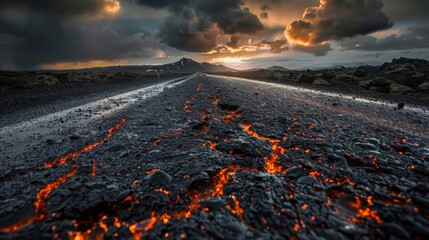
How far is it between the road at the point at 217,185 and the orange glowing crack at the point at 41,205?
0.01m

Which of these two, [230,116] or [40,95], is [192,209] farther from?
[40,95]

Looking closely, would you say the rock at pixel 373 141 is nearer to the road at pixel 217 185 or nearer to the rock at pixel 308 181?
the road at pixel 217 185

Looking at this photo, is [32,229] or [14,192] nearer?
[32,229]

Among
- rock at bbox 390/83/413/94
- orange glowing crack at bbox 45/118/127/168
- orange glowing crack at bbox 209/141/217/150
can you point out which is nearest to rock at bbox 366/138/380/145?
orange glowing crack at bbox 209/141/217/150

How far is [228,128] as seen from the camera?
15.1ft

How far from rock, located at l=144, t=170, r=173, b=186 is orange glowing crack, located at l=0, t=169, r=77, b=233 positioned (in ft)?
3.17

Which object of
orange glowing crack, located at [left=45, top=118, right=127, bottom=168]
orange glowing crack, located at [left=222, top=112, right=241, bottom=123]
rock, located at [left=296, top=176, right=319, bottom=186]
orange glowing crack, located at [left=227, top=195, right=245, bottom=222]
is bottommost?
orange glowing crack, located at [left=45, top=118, right=127, bottom=168]

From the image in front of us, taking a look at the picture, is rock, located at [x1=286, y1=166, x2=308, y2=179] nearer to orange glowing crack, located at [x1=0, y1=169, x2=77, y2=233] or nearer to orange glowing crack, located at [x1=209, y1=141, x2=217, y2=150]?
orange glowing crack, located at [x1=209, y1=141, x2=217, y2=150]

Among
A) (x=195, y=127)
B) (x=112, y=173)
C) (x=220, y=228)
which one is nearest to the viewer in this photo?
(x=220, y=228)

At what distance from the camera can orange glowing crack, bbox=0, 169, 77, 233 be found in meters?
1.77

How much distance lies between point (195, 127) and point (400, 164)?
3.54 meters

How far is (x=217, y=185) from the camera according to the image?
236 cm

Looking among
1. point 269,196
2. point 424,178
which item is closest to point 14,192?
point 269,196

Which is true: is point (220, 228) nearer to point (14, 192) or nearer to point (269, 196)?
point (269, 196)
